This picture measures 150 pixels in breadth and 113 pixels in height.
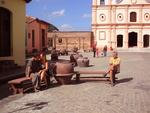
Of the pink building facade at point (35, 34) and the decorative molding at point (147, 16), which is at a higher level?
the decorative molding at point (147, 16)

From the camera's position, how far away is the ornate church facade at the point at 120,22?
6072 centimetres

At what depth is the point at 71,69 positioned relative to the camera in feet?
43.9

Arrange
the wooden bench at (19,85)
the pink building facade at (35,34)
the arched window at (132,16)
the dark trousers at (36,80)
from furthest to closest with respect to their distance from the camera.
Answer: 1. the arched window at (132,16)
2. the pink building facade at (35,34)
3. the dark trousers at (36,80)
4. the wooden bench at (19,85)

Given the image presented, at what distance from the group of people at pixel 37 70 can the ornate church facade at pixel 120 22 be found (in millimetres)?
47880

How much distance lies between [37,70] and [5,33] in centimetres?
590

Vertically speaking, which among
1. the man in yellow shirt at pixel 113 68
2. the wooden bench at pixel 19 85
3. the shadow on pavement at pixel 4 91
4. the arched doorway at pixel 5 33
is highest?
the arched doorway at pixel 5 33

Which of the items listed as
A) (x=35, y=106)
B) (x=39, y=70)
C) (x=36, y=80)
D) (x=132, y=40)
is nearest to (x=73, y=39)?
(x=132, y=40)

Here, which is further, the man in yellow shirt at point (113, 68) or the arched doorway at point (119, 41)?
the arched doorway at point (119, 41)

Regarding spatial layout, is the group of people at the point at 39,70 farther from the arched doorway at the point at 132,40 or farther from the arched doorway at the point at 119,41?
the arched doorway at the point at 132,40

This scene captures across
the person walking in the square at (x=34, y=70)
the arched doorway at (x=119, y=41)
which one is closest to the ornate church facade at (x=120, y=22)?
the arched doorway at (x=119, y=41)

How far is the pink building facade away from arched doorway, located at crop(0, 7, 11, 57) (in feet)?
46.6

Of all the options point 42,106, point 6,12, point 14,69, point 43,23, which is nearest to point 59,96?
point 42,106

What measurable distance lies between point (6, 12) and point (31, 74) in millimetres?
6514

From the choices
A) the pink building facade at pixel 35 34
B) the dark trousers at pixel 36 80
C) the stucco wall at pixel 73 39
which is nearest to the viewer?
the dark trousers at pixel 36 80
